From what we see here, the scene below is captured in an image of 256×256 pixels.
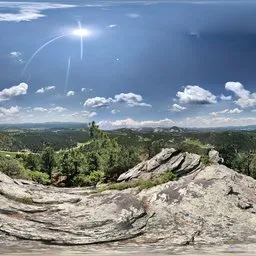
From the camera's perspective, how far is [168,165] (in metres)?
60.3

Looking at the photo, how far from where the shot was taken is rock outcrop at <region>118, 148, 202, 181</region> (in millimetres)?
56531

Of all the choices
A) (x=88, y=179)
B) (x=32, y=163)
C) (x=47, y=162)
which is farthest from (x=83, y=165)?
(x=32, y=163)

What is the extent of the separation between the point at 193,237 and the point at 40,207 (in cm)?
1411

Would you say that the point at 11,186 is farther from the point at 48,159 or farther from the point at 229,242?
the point at 48,159

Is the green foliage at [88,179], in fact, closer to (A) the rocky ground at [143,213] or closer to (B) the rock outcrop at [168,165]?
(B) the rock outcrop at [168,165]

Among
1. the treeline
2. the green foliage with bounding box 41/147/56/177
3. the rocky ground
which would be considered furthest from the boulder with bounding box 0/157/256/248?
the green foliage with bounding box 41/147/56/177

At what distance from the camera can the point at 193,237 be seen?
115 ft

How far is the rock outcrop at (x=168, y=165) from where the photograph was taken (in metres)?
56.5

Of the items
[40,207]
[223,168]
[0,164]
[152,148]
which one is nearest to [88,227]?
[40,207]

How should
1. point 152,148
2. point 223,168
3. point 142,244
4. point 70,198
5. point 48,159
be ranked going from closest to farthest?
point 142,244, point 70,198, point 223,168, point 152,148, point 48,159

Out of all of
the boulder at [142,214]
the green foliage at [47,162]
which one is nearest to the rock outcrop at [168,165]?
the boulder at [142,214]

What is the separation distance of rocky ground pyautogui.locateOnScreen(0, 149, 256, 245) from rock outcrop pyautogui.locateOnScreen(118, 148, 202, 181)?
9865 millimetres

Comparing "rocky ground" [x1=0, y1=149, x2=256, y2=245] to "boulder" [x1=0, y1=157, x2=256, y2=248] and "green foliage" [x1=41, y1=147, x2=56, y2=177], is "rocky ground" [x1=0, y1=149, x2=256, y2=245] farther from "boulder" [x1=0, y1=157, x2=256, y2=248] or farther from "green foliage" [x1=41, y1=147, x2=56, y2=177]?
"green foliage" [x1=41, y1=147, x2=56, y2=177]

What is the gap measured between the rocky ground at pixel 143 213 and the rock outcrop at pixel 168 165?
32.4 feet
